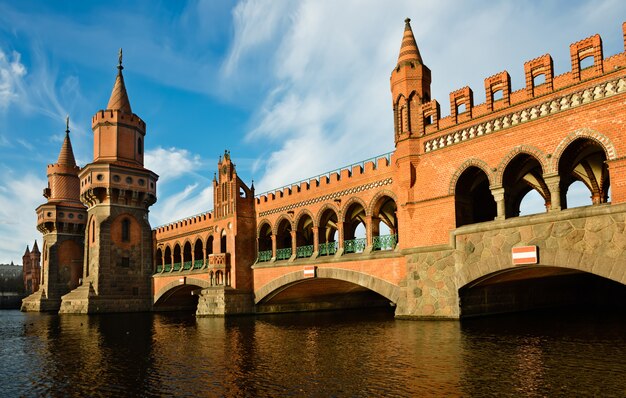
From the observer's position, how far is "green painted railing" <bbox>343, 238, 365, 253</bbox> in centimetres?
2708

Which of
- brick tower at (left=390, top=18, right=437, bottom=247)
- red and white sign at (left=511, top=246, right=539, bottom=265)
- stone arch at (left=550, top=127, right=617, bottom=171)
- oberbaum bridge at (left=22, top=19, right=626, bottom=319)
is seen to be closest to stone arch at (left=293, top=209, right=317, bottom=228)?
oberbaum bridge at (left=22, top=19, right=626, bottom=319)

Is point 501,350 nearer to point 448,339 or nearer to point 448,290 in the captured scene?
point 448,339

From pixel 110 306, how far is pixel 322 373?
121 feet

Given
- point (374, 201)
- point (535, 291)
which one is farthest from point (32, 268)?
point (535, 291)

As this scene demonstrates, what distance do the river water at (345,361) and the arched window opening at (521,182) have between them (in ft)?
19.1

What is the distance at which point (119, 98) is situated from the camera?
165ft

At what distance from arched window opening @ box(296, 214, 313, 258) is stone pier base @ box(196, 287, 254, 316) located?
5.05 m

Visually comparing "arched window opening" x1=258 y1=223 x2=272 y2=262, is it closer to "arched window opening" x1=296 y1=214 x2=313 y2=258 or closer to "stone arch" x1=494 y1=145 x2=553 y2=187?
"arched window opening" x1=296 y1=214 x2=313 y2=258

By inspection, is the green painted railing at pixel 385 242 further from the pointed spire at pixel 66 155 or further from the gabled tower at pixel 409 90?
the pointed spire at pixel 66 155

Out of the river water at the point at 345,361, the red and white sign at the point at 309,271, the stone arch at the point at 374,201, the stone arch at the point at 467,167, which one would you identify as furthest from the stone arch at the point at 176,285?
the stone arch at the point at 467,167

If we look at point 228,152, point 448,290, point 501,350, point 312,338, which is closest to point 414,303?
point 448,290

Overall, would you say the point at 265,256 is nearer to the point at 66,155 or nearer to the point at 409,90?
the point at 409,90

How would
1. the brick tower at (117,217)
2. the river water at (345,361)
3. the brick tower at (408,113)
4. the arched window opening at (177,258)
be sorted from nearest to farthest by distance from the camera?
the river water at (345,361)
the brick tower at (408,113)
the brick tower at (117,217)
the arched window opening at (177,258)

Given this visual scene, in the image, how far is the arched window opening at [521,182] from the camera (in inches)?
855
